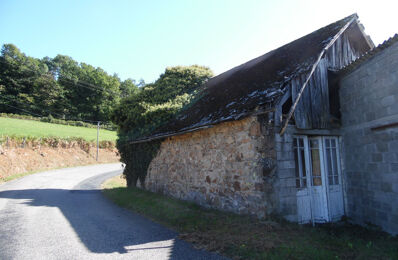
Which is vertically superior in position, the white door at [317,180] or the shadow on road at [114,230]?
the white door at [317,180]

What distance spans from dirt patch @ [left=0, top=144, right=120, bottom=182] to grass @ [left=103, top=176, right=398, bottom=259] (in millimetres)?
18044

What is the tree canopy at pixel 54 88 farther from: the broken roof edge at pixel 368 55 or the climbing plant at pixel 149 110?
the broken roof edge at pixel 368 55

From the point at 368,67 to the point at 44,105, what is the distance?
165ft

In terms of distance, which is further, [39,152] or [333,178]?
[39,152]

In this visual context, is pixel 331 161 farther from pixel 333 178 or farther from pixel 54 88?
pixel 54 88

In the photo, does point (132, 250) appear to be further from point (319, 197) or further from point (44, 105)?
point (44, 105)

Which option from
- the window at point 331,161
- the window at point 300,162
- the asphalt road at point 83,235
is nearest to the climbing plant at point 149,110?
the asphalt road at point 83,235

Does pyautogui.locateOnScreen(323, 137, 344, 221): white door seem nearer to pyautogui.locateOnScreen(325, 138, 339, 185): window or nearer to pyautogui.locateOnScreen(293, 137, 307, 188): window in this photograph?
pyautogui.locateOnScreen(325, 138, 339, 185): window

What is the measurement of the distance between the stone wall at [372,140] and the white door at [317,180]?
0.41 metres

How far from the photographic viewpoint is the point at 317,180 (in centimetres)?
686

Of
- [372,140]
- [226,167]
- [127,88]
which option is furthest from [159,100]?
[127,88]

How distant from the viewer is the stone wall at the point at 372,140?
5898 millimetres

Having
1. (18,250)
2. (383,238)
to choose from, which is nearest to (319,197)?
(383,238)

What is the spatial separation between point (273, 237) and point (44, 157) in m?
27.0
